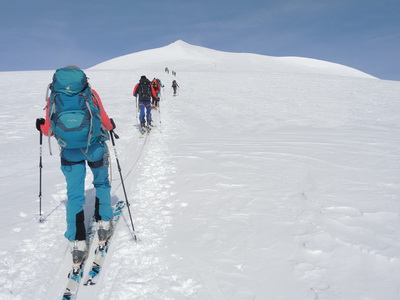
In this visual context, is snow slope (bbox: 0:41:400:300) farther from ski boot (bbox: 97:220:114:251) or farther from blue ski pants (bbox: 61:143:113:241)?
blue ski pants (bbox: 61:143:113:241)

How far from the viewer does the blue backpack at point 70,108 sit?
2.67m

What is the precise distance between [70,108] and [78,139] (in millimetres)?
347

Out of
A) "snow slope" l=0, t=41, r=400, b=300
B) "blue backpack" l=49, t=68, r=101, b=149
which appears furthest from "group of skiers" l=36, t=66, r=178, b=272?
"snow slope" l=0, t=41, r=400, b=300

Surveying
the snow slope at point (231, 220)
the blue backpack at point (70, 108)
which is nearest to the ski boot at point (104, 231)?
the snow slope at point (231, 220)

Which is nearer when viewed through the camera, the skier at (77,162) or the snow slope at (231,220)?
the snow slope at (231,220)

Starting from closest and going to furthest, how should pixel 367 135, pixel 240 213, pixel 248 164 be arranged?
pixel 240 213, pixel 248 164, pixel 367 135

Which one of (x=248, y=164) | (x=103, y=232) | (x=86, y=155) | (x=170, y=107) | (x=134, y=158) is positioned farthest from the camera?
(x=170, y=107)

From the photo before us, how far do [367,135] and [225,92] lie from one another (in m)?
13.5

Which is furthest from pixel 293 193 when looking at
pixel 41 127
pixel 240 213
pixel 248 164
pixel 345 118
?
pixel 345 118

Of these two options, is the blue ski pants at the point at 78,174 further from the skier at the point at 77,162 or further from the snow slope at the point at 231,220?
the snow slope at the point at 231,220

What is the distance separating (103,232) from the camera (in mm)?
3250

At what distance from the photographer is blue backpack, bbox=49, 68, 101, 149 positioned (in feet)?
8.76

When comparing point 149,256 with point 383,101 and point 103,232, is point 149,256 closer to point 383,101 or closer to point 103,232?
point 103,232

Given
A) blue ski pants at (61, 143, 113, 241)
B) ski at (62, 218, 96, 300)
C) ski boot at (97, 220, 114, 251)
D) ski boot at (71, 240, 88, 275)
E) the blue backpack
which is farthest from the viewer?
ski boot at (97, 220, 114, 251)
